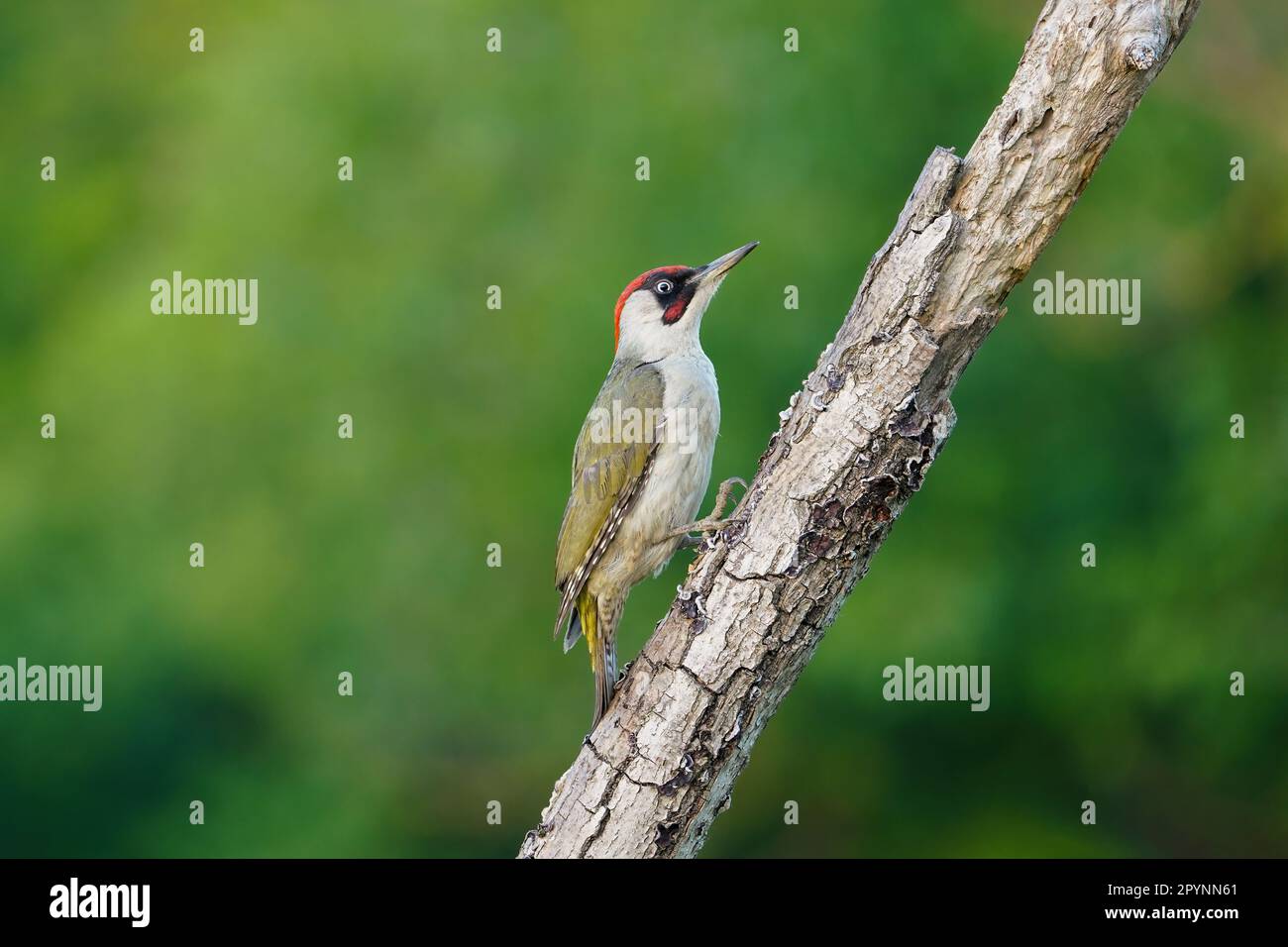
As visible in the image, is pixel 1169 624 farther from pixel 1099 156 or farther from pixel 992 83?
pixel 1099 156

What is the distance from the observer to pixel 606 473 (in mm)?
6180

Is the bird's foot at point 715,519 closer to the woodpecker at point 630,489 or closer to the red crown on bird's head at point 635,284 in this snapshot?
the woodpecker at point 630,489

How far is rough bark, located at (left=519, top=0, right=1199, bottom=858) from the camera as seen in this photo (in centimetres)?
440

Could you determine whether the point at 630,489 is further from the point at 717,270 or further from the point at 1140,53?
the point at 1140,53

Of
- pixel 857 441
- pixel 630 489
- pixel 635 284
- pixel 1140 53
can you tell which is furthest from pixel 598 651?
pixel 1140 53

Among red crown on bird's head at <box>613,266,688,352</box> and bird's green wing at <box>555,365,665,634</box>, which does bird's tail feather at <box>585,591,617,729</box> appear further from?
red crown on bird's head at <box>613,266,688,352</box>

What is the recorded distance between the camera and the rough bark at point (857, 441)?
4402mm

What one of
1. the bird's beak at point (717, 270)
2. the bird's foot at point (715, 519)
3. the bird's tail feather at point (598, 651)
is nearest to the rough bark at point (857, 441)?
the bird's tail feather at point (598, 651)

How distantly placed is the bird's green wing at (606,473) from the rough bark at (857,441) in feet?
3.71

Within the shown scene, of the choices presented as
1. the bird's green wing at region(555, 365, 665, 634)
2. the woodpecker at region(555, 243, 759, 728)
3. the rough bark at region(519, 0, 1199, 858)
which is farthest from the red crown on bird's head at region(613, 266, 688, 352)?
the rough bark at region(519, 0, 1199, 858)

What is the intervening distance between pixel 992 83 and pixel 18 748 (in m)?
9.87

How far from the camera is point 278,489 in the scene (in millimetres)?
10859

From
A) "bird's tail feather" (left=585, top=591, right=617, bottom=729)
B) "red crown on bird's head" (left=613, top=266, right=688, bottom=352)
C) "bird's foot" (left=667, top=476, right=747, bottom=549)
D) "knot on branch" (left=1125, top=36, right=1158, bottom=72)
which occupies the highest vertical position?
"knot on branch" (left=1125, top=36, right=1158, bottom=72)

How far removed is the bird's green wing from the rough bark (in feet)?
3.71
